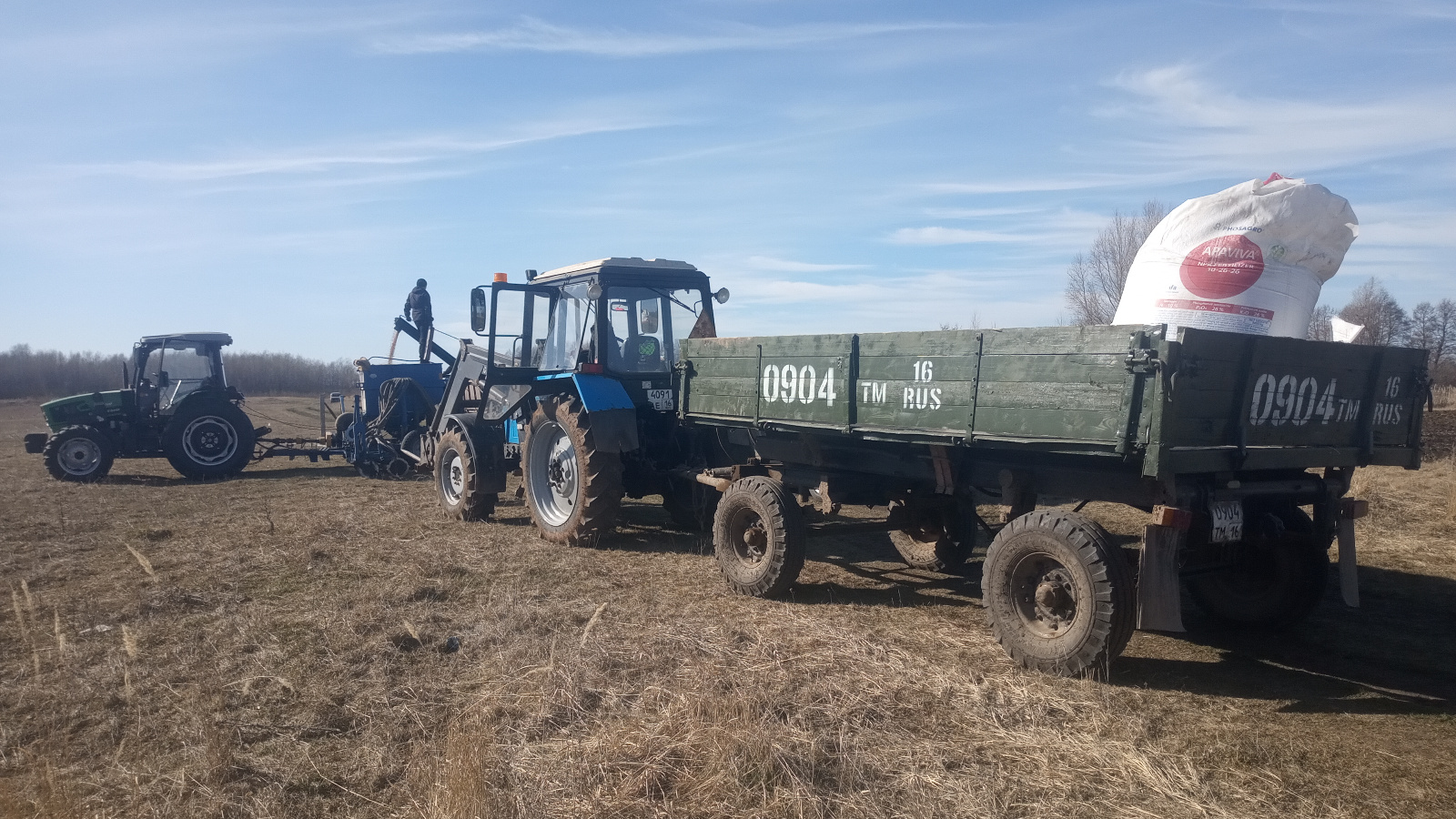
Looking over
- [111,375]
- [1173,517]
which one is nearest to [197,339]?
[1173,517]

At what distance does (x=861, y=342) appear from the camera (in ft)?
18.4

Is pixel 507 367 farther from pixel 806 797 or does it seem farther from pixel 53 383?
pixel 53 383

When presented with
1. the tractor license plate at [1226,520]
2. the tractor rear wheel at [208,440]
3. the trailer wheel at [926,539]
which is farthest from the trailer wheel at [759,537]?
the tractor rear wheel at [208,440]

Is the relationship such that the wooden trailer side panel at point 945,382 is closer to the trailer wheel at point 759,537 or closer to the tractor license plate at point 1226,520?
the trailer wheel at point 759,537

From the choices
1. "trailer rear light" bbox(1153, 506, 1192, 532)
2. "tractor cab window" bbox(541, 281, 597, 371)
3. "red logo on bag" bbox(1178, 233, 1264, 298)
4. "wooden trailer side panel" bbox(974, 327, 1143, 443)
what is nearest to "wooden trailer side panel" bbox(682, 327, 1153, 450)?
"wooden trailer side panel" bbox(974, 327, 1143, 443)

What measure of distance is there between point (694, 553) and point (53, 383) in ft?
157

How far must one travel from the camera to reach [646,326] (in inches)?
340

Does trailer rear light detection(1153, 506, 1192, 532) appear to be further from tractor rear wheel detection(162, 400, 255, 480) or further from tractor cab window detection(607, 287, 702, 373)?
tractor rear wheel detection(162, 400, 255, 480)

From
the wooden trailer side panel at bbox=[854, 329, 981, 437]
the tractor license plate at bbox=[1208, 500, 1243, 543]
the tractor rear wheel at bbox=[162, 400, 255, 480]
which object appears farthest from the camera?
the tractor rear wheel at bbox=[162, 400, 255, 480]

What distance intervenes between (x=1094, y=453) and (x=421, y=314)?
9.93 m

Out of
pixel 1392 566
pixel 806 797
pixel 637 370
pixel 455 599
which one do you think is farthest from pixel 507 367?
pixel 1392 566

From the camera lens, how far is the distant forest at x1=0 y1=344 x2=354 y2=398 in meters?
43.2

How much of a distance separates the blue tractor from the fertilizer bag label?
3.92m

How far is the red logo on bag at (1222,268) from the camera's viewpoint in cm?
506
